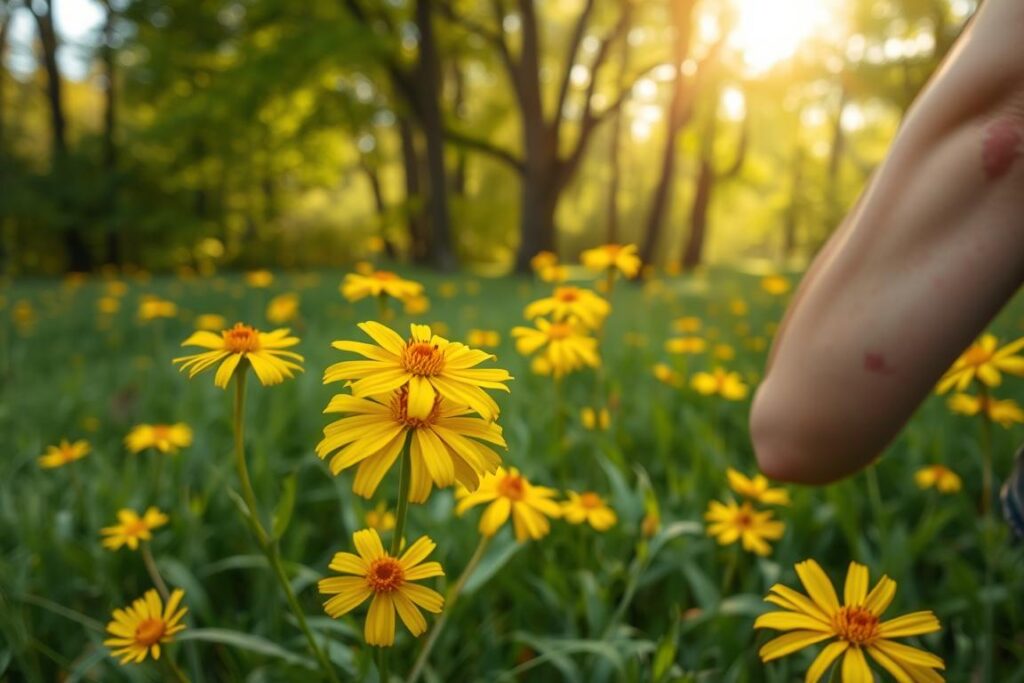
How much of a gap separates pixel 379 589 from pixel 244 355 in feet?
0.93

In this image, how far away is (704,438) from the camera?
6.03 ft

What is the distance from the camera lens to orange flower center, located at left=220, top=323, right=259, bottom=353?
0.67m

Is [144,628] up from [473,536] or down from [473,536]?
up

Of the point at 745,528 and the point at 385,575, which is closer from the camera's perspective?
the point at 385,575

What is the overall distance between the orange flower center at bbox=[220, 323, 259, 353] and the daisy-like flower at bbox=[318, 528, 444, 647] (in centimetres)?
25

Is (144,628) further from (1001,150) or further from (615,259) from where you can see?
(615,259)

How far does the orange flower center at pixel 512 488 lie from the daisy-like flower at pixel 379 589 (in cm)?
35

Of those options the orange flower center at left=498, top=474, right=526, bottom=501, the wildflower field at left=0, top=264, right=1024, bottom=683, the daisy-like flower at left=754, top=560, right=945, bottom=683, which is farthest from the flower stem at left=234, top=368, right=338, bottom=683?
the daisy-like flower at left=754, top=560, right=945, bottom=683

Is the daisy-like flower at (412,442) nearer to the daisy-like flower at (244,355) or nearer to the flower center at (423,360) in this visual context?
the flower center at (423,360)

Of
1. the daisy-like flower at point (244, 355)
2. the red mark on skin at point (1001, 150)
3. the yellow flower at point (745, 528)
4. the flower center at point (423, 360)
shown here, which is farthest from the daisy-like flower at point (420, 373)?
the yellow flower at point (745, 528)

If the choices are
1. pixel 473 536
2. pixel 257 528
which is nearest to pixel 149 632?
pixel 257 528

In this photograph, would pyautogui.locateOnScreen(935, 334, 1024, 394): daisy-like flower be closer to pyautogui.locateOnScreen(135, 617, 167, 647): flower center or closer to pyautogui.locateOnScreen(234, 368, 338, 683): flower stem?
pyautogui.locateOnScreen(234, 368, 338, 683): flower stem

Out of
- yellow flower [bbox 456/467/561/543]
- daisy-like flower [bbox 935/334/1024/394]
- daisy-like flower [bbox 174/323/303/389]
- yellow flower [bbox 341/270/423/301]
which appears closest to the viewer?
daisy-like flower [bbox 174/323/303/389]

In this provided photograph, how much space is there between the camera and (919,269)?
1.90 ft
